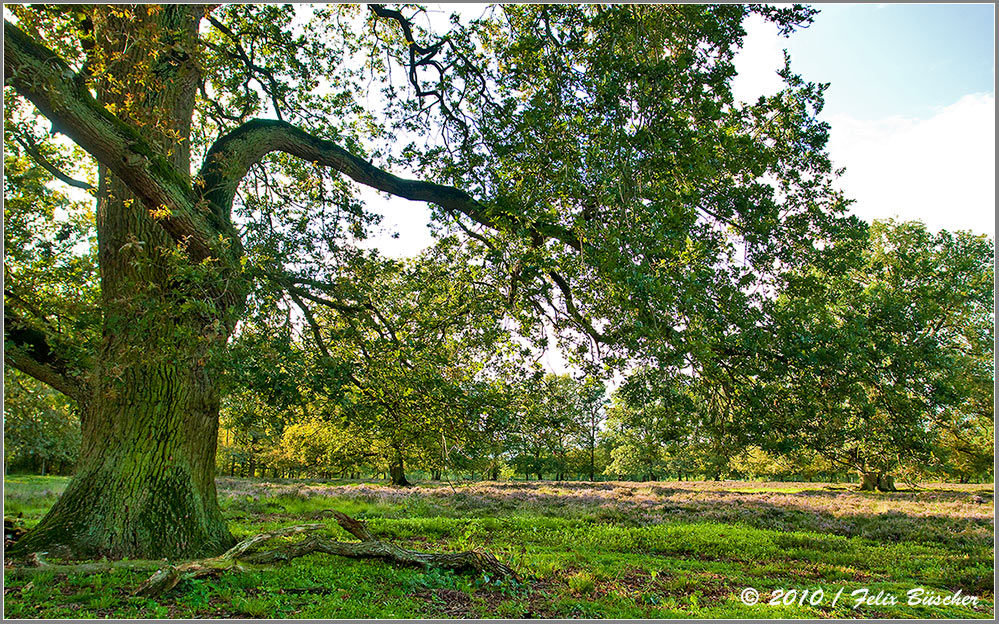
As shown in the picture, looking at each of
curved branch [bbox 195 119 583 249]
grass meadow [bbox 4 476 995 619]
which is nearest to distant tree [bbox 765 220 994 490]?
grass meadow [bbox 4 476 995 619]

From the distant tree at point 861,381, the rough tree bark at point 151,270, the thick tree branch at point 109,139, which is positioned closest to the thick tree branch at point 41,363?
the rough tree bark at point 151,270

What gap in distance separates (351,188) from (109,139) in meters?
4.91

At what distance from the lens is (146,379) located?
7.30 meters

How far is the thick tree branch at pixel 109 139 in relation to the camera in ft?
15.6

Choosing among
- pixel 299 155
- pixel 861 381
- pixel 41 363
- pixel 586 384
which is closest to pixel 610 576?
pixel 586 384

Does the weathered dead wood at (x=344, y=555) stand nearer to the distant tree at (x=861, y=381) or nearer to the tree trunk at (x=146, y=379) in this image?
the tree trunk at (x=146, y=379)

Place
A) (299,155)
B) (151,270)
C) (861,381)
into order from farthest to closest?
(299,155) → (151,270) → (861,381)

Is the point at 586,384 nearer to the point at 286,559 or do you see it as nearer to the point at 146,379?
the point at 286,559

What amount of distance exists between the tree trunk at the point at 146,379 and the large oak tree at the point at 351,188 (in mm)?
33

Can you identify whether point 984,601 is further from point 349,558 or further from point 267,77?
point 267,77

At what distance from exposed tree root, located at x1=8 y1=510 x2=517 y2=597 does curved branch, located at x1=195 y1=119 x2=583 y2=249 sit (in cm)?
482

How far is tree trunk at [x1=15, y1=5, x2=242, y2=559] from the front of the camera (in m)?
5.90

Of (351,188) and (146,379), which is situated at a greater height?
(351,188)

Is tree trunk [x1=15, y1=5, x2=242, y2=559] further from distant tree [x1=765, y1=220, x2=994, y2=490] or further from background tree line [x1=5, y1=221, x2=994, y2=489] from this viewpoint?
distant tree [x1=765, y1=220, x2=994, y2=490]
